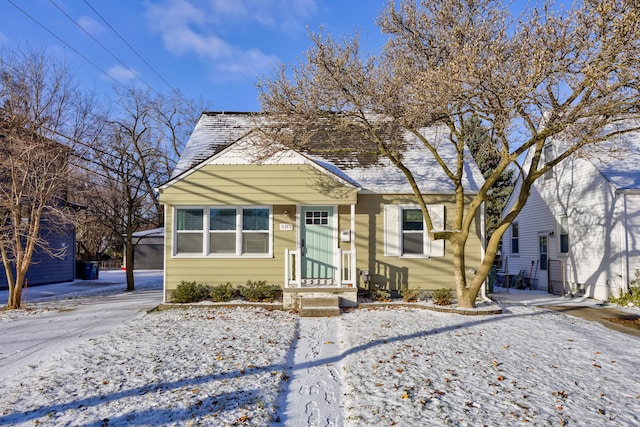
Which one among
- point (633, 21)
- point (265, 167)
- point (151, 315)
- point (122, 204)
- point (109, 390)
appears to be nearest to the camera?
point (109, 390)

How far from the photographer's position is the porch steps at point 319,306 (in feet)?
30.7

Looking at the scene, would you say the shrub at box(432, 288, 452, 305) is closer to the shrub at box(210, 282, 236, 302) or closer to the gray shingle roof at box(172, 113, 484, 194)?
the gray shingle roof at box(172, 113, 484, 194)

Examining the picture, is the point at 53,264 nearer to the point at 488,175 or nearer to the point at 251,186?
the point at 251,186

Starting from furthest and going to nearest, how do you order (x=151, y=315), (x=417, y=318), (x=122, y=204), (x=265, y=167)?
1. (x=122, y=204)
2. (x=265, y=167)
3. (x=151, y=315)
4. (x=417, y=318)

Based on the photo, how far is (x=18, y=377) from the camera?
5246mm

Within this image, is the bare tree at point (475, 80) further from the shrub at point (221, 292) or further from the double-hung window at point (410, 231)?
the shrub at point (221, 292)

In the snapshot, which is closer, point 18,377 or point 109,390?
point 109,390

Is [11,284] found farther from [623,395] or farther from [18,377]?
[623,395]

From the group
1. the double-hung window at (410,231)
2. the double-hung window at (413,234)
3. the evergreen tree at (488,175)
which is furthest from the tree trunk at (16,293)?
the evergreen tree at (488,175)

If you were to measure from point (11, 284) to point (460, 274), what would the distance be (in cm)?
1101

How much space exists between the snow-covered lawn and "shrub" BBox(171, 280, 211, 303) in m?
2.24

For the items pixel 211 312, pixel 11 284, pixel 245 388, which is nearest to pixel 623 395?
pixel 245 388

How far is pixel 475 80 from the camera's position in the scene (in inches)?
314

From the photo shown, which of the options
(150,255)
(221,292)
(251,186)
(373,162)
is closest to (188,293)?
(221,292)
